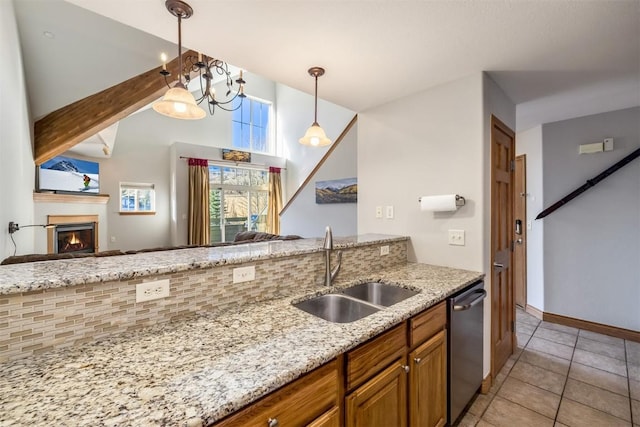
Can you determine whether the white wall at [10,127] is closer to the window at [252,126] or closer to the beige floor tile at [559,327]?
the beige floor tile at [559,327]

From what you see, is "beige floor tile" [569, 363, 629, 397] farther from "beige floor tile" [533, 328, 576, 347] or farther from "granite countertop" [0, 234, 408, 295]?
"granite countertop" [0, 234, 408, 295]

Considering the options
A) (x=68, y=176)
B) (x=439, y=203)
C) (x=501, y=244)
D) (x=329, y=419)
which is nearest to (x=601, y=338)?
(x=501, y=244)

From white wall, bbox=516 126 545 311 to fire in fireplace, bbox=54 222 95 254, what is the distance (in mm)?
7463

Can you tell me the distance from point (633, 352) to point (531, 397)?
141 cm

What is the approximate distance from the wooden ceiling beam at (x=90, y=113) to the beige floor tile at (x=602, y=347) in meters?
5.73

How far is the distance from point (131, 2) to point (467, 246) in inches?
96.5

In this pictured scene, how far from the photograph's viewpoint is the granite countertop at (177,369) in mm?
644

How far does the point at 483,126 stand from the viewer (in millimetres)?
1977

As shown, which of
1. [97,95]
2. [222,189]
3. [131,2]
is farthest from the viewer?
[222,189]

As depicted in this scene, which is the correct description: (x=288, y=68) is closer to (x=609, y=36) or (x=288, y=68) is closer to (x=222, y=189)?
(x=609, y=36)

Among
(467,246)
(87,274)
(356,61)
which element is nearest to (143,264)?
(87,274)

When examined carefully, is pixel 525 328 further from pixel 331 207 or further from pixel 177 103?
pixel 177 103

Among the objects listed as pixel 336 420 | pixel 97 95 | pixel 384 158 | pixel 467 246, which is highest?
pixel 97 95

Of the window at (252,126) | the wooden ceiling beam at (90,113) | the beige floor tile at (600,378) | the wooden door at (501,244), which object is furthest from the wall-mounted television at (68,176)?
the beige floor tile at (600,378)
